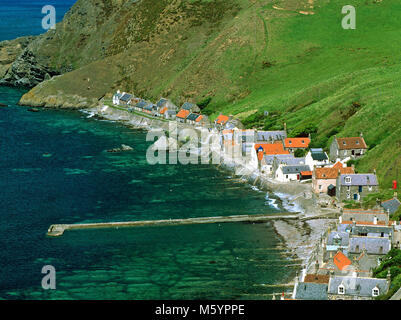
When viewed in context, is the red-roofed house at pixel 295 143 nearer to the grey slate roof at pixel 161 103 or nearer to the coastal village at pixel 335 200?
the coastal village at pixel 335 200

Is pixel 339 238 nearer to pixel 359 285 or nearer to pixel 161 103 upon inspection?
pixel 359 285

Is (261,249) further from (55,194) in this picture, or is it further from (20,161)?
(20,161)

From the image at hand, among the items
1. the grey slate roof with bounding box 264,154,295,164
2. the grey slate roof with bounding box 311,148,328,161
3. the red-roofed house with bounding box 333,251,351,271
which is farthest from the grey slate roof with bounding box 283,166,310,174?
the red-roofed house with bounding box 333,251,351,271

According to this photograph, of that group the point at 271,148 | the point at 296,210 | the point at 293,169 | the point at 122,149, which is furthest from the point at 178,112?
the point at 296,210

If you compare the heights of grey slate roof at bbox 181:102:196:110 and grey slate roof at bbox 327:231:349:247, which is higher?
grey slate roof at bbox 181:102:196:110

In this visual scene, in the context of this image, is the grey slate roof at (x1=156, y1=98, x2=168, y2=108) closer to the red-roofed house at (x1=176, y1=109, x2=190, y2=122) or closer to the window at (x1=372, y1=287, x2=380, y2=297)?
the red-roofed house at (x1=176, y1=109, x2=190, y2=122)
